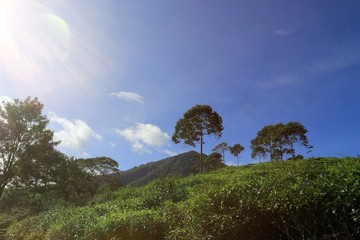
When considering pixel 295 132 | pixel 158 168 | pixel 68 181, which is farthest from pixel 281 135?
pixel 158 168

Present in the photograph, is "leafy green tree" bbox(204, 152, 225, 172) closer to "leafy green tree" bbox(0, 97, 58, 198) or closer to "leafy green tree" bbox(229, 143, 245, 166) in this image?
"leafy green tree" bbox(229, 143, 245, 166)

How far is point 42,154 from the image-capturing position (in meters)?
30.2

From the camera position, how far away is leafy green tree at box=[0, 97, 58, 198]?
2869cm

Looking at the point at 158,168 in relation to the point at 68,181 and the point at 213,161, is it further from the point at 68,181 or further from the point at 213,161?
the point at 68,181

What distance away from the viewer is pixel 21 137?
29.5 m

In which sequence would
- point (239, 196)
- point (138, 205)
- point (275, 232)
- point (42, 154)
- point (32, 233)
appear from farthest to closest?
point (42, 154)
point (32, 233)
point (138, 205)
point (239, 196)
point (275, 232)

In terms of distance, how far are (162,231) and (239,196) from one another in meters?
2.73

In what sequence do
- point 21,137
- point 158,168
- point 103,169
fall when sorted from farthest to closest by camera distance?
point 158,168
point 103,169
point 21,137

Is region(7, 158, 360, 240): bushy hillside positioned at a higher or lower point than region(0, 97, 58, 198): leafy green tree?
lower

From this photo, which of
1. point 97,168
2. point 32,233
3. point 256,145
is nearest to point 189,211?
point 32,233

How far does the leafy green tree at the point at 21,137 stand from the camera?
94.1ft

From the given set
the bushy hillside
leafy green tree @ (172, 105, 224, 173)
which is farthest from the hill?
the bushy hillside

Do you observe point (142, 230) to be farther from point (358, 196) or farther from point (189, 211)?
point (358, 196)

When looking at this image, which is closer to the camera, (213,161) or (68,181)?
(68,181)
